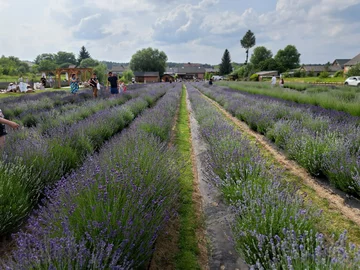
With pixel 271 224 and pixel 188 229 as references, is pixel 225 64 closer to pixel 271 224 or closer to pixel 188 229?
pixel 188 229

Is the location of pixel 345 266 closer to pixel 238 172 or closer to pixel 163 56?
pixel 238 172

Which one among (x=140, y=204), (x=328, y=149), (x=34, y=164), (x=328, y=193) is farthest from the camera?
(x=328, y=149)

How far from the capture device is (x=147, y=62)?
82.2 metres

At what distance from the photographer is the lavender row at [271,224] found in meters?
1.66

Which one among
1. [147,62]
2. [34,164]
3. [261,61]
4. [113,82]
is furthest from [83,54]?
[34,164]

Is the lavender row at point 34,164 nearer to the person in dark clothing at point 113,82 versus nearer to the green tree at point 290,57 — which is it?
the person in dark clothing at point 113,82

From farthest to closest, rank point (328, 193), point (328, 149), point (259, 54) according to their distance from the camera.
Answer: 1. point (259, 54)
2. point (328, 149)
3. point (328, 193)

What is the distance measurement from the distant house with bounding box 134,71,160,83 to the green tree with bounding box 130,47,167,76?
16.3 ft

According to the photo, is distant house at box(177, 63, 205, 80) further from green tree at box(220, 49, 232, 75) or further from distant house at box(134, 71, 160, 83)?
distant house at box(134, 71, 160, 83)

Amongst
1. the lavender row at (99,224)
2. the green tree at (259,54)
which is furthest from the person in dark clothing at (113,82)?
the green tree at (259,54)

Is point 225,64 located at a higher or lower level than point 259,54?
lower

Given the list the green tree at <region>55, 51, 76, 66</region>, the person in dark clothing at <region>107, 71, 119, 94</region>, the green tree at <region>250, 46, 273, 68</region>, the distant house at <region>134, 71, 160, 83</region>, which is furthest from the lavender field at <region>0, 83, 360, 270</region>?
the green tree at <region>55, 51, 76, 66</region>

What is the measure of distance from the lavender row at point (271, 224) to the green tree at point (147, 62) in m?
81.6

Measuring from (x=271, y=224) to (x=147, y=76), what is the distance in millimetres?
77456
